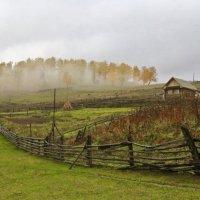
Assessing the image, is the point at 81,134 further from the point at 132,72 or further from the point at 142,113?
the point at 132,72

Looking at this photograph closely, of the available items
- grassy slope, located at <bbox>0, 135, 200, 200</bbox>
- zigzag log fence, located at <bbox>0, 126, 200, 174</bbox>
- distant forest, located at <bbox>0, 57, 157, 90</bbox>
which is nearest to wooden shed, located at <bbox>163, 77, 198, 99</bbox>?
zigzag log fence, located at <bbox>0, 126, 200, 174</bbox>

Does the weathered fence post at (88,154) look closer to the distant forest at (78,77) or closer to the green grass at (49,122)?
the green grass at (49,122)

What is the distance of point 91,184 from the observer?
13.6m

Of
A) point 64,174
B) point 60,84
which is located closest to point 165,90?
point 64,174

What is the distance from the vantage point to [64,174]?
16.2 metres

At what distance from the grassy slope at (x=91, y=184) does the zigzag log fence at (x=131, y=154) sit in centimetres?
43

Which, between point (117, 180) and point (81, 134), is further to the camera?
point (81, 134)

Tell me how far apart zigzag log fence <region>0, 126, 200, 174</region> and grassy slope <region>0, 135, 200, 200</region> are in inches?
16.8

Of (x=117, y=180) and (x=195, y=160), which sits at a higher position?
(x=195, y=160)

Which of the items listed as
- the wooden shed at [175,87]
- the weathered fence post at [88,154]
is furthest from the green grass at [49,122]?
the weathered fence post at [88,154]

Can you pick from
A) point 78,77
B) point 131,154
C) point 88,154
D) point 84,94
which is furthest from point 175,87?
point 78,77

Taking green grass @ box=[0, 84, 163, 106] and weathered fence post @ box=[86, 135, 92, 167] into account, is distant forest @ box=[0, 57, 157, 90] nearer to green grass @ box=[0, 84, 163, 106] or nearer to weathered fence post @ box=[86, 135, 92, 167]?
green grass @ box=[0, 84, 163, 106]

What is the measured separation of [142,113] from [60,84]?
17158cm

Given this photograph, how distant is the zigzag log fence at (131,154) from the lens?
1324 centimetres
